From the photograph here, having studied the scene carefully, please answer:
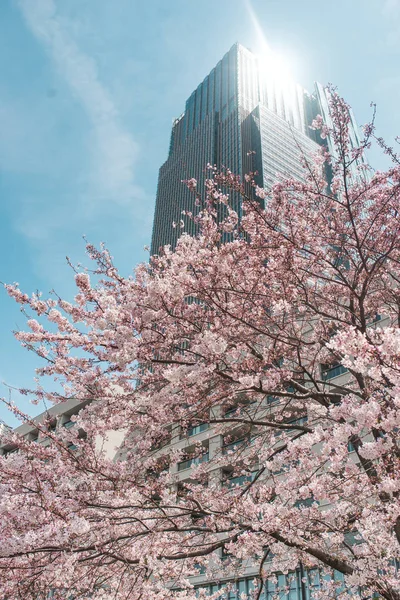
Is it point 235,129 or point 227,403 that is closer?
point 227,403

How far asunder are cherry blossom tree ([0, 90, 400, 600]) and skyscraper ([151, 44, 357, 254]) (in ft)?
176

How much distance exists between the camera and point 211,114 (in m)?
118

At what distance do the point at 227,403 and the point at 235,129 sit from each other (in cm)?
10340

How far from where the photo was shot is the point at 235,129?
338 ft

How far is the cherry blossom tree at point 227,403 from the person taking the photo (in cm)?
544

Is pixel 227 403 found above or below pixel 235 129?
below

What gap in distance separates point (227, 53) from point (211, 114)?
35.3 m

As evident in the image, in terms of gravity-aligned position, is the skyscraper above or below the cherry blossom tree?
above

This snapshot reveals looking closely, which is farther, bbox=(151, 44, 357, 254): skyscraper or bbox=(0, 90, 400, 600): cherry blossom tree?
bbox=(151, 44, 357, 254): skyscraper

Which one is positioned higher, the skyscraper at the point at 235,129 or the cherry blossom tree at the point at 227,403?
the skyscraper at the point at 235,129

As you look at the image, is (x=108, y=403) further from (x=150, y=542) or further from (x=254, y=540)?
(x=254, y=540)

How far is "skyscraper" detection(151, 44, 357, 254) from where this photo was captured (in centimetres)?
8619

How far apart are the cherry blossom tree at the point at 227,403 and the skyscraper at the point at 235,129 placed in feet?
176

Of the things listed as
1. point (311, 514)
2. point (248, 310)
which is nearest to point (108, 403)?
point (248, 310)
